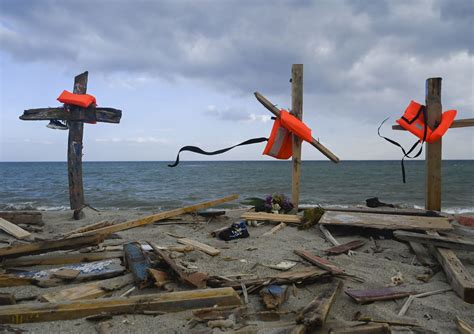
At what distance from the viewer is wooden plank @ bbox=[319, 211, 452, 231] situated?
5699 millimetres

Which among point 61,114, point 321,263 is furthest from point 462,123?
point 61,114

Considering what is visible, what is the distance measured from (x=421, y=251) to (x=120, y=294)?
444 centimetres

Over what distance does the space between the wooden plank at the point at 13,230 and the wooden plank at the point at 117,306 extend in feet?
12.9

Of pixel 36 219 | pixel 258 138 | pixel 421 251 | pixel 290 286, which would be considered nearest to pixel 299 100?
pixel 258 138

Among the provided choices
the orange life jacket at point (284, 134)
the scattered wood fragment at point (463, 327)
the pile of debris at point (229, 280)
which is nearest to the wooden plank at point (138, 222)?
the pile of debris at point (229, 280)

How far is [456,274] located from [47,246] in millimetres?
5198

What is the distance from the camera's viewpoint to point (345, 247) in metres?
5.28

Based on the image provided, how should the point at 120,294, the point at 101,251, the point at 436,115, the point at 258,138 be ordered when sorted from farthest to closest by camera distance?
the point at 436,115, the point at 258,138, the point at 101,251, the point at 120,294

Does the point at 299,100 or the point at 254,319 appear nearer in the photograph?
the point at 254,319

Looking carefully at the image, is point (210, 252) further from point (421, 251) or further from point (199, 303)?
point (421, 251)

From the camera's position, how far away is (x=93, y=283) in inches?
147

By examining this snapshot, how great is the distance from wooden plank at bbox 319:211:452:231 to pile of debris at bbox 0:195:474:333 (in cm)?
2

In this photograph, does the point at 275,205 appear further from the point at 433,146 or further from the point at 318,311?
the point at 318,311

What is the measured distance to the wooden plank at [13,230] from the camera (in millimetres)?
6285
